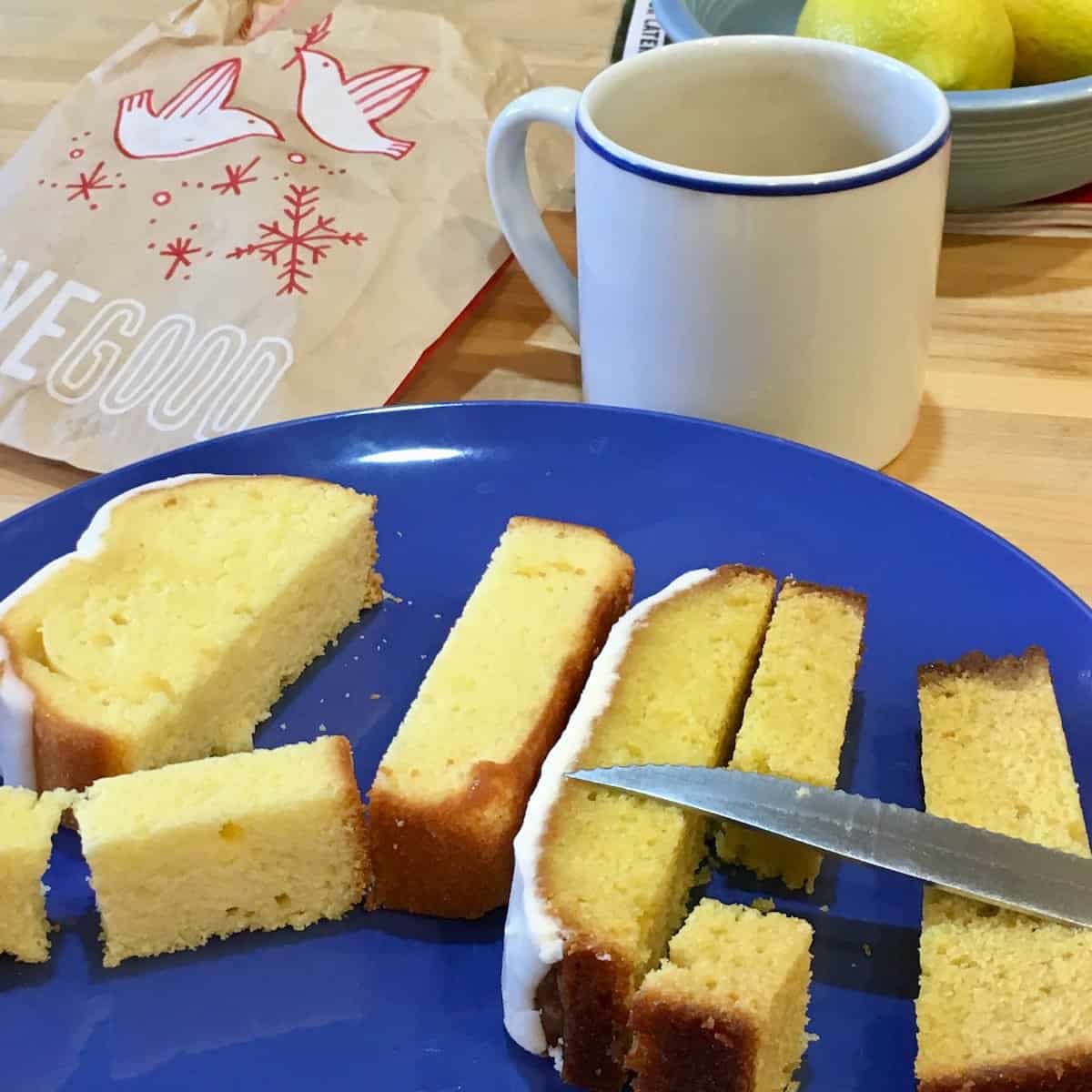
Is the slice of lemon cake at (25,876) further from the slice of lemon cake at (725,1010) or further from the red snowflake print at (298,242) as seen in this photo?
the red snowflake print at (298,242)

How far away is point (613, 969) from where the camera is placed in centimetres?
89

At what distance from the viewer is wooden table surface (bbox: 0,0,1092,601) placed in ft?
4.73

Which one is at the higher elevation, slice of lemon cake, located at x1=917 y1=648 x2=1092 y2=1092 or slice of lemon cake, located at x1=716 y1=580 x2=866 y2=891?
slice of lemon cake, located at x1=716 y1=580 x2=866 y2=891

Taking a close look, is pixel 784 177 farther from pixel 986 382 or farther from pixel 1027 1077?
pixel 1027 1077

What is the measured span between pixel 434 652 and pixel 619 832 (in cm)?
34

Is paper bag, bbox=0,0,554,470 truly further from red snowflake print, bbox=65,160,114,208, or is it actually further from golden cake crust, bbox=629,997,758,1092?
golden cake crust, bbox=629,997,758,1092

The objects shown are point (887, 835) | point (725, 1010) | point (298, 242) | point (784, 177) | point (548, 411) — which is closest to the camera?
point (725, 1010)

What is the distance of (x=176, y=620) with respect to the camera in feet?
3.95

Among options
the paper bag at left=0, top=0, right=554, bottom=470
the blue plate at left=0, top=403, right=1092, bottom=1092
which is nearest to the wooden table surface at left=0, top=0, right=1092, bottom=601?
the paper bag at left=0, top=0, right=554, bottom=470

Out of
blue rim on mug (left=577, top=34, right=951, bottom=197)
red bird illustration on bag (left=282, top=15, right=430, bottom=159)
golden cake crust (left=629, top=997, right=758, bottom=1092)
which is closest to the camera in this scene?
golden cake crust (left=629, top=997, right=758, bottom=1092)

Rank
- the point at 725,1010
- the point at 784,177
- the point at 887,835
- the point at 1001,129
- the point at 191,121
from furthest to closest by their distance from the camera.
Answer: the point at 191,121 < the point at 1001,129 < the point at 784,177 < the point at 887,835 < the point at 725,1010

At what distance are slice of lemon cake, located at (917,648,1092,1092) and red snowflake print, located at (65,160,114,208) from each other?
1348 mm

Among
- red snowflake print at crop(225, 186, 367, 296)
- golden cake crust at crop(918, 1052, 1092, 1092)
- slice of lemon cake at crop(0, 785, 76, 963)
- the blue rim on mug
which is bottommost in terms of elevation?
golden cake crust at crop(918, 1052, 1092, 1092)

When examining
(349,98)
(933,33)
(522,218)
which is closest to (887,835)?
(522,218)
